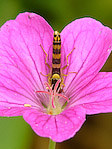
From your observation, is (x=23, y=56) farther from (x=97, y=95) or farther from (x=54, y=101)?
(x=97, y=95)

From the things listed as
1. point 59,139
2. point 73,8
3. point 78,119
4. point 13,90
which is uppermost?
point 73,8

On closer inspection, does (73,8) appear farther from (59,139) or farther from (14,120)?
(59,139)

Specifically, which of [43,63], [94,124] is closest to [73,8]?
[94,124]

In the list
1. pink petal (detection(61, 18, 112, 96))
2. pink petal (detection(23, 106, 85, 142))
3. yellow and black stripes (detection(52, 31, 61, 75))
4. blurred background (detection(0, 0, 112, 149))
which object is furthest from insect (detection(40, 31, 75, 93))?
blurred background (detection(0, 0, 112, 149))

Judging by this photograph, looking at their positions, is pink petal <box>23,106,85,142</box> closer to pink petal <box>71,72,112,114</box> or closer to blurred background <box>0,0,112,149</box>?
pink petal <box>71,72,112,114</box>

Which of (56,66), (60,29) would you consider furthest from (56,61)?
(60,29)
